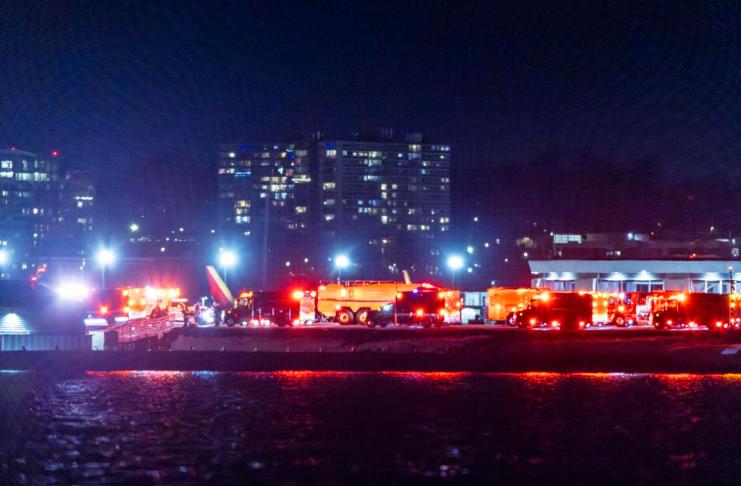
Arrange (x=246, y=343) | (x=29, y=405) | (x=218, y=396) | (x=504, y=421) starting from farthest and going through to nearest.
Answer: (x=246, y=343) < (x=218, y=396) < (x=29, y=405) < (x=504, y=421)

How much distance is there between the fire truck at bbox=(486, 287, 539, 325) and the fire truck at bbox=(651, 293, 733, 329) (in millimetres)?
6160

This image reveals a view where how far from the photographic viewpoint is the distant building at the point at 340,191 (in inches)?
6029

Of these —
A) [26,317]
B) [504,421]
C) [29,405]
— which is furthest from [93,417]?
[26,317]

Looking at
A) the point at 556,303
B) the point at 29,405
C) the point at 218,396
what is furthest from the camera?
the point at 556,303

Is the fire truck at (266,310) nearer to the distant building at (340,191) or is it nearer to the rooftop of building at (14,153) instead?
the distant building at (340,191)

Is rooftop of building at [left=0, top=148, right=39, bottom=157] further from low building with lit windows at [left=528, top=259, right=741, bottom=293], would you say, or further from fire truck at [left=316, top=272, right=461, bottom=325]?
fire truck at [left=316, top=272, right=461, bottom=325]

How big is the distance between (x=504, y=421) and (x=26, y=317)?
25010 millimetres

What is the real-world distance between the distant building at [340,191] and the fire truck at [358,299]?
325 ft

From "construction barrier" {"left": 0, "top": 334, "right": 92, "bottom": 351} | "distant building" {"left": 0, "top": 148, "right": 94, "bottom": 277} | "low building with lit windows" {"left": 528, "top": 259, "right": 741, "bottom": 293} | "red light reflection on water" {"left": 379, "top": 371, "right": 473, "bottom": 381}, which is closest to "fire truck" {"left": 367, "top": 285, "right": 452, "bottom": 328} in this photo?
"red light reflection on water" {"left": 379, "top": 371, "right": 473, "bottom": 381}

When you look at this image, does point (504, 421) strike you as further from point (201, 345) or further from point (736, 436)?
point (201, 345)

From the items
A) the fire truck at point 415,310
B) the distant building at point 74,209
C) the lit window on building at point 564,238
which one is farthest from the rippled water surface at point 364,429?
the distant building at point 74,209

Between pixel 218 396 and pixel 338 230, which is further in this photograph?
pixel 338 230

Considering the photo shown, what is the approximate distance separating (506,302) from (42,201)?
13591cm

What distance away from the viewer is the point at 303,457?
659 inches
